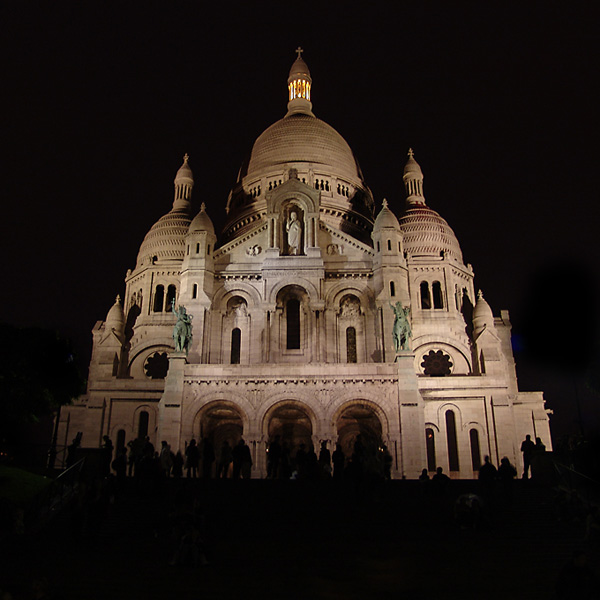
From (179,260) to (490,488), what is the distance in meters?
37.5

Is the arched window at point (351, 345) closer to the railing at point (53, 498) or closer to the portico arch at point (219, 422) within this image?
the portico arch at point (219, 422)

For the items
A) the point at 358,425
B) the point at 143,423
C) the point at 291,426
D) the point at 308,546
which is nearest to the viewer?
the point at 308,546

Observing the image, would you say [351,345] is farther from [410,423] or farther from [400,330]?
[410,423]

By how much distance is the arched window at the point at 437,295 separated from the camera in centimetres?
5259

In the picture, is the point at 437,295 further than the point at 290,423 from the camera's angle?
Yes

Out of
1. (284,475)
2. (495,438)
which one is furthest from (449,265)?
(284,475)

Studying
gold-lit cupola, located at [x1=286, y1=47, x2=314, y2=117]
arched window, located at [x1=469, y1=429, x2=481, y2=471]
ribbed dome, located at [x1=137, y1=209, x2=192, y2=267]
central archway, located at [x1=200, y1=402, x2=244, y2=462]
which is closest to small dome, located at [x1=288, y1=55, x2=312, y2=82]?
gold-lit cupola, located at [x1=286, y1=47, x2=314, y2=117]

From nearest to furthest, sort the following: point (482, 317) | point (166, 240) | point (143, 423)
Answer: point (143, 423) → point (482, 317) → point (166, 240)

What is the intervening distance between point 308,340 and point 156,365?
14.6m

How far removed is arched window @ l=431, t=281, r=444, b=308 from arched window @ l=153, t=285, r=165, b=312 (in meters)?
20.5

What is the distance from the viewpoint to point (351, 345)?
1714 inches

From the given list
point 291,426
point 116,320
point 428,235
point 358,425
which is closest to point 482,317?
point 428,235

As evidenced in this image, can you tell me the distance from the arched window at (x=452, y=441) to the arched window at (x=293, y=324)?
32.9 feet

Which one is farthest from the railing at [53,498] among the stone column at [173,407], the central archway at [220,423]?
the central archway at [220,423]
